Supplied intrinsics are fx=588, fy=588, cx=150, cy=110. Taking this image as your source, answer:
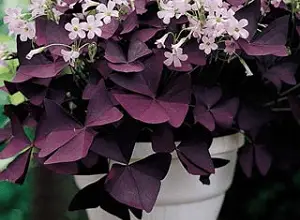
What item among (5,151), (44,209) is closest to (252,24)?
(5,151)

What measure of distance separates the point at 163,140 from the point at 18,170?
186 mm

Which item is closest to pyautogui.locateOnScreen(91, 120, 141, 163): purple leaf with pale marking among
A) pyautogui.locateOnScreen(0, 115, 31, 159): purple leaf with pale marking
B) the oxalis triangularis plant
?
the oxalis triangularis plant

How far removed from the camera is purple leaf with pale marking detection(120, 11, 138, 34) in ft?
2.36

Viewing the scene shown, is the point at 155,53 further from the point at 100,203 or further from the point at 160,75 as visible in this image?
the point at 100,203

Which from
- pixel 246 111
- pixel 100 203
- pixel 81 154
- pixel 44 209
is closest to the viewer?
pixel 81 154

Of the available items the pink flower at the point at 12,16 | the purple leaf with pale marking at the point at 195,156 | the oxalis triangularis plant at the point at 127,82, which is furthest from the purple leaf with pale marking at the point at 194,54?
the pink flower at the point at 12,16

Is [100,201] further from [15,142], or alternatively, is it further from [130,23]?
[130,23]

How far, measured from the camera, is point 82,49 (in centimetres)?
74

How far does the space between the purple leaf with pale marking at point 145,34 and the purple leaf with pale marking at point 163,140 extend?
0.11 meters

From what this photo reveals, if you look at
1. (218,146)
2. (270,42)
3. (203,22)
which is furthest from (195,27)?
(218,146)

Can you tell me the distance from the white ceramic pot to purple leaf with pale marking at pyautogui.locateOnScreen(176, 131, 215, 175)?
73mm

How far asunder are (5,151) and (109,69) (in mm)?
172

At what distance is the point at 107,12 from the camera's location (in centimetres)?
72

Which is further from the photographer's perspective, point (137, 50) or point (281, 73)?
point (281, 73)
